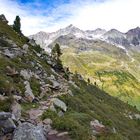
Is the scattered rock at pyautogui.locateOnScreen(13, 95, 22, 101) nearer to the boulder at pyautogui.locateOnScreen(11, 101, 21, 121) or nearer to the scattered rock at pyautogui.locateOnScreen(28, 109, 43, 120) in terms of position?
the scattered rock at pyautogui.locateOnScreen(28, 109, 43, 120)

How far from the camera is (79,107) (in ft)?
151

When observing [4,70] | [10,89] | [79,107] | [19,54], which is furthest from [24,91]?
[19,54]

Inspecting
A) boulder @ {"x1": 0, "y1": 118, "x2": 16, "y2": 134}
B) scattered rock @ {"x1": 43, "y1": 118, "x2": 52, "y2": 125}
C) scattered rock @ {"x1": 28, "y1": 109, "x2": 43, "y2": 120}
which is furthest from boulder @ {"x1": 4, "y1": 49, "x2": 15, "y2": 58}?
boulder @ {"x1": 0, "y1": 118, "x2": 16, "y2": 134}

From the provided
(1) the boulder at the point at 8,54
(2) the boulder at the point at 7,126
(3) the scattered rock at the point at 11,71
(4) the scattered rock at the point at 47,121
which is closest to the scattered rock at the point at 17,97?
(4) the scattered rock at the point at 47,121

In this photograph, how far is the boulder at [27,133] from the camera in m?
22.1

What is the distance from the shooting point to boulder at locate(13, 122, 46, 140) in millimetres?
22141

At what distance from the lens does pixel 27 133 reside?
73.1ft

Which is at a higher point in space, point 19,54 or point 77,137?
point 19,54

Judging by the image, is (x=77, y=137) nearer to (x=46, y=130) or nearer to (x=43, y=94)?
(x=46, y=130)

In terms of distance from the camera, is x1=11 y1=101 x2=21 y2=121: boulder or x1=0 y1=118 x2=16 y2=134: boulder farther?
x1=11 y1=101 x2=21 y2=121: boulder

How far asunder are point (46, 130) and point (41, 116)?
136 inches

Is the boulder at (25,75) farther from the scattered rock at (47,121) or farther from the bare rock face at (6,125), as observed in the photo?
the bare rock face at (6,125)

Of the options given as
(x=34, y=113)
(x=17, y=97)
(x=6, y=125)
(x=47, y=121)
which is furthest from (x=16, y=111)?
(x=17, y=97)

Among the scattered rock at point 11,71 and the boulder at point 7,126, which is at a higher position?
the scattered rock at point 11,71
